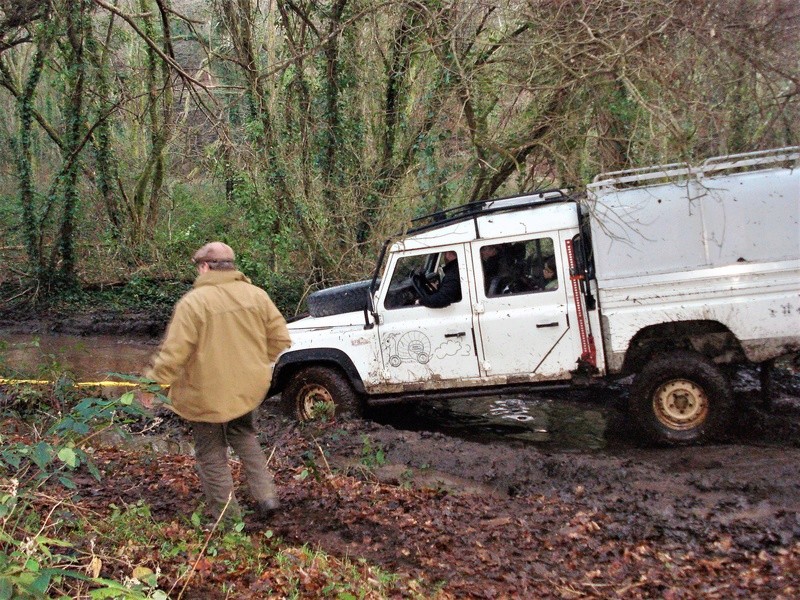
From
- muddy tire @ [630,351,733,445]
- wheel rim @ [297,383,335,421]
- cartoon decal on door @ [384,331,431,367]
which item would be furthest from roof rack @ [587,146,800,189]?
wheel rim @ [297,383,335,421]

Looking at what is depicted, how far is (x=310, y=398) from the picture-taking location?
851cm

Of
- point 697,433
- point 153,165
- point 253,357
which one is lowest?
point 697,433

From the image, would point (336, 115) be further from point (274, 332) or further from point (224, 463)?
point (224, 463)

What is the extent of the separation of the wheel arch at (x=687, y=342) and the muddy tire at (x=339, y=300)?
9.19 feet

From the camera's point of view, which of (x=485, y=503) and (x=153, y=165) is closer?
(x=485, y=503)

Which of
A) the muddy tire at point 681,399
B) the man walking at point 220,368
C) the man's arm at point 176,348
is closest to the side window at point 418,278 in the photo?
the muddy tire at point 681,399

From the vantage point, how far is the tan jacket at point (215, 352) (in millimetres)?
4758

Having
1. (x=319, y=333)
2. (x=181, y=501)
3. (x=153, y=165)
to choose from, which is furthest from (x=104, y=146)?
(x=181, y=501)

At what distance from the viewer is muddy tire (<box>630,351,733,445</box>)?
727cm

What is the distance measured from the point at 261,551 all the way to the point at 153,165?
1680 centimetres

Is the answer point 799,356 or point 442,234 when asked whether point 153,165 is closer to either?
point 442,234

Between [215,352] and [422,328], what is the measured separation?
3362mm

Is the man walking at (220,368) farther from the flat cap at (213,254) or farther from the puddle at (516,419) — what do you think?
the puddle at (516,419)

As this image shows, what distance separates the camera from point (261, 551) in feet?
15.0
